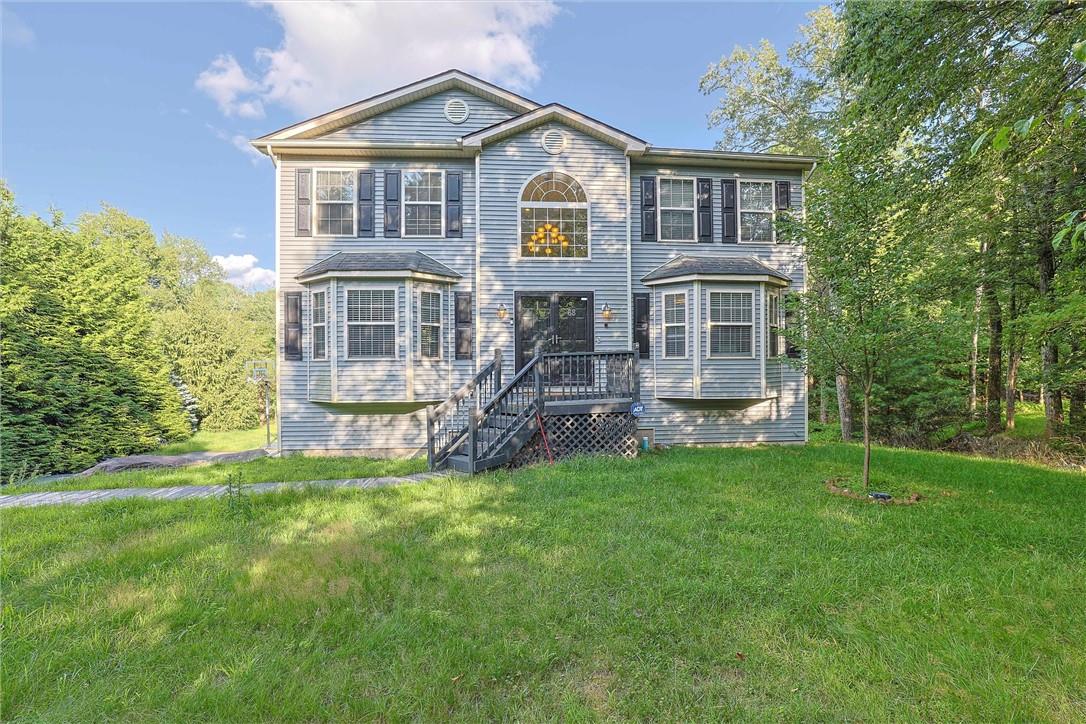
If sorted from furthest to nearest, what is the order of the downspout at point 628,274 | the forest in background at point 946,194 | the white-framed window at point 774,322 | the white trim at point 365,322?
1. the downspout at point 628,274
2. the white-framed window at point 774,322
3. the white trim at point 365,322
4. the forest in background at point 946,194

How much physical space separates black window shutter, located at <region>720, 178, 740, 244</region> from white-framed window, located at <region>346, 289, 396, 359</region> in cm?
795

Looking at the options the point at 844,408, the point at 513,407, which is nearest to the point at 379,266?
the point at 513,407

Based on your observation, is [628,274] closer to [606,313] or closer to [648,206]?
[606,313]

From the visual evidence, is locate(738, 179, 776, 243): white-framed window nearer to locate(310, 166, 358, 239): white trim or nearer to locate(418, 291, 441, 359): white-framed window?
locate(418, 291, 441, 359): white-framed window

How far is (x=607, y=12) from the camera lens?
1090 centimetres

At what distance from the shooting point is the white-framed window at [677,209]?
10.4 m

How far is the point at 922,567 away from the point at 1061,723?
5.93 feet

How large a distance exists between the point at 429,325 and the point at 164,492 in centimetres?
525

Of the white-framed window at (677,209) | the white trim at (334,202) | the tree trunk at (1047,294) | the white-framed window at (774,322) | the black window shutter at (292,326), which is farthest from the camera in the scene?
the white-framed window at (677,209)

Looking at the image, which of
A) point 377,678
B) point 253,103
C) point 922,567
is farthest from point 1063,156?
point 253,103

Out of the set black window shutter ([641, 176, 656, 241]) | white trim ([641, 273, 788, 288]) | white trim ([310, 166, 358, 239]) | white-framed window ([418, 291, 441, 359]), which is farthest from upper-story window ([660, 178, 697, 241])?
white trim ([310, 166, 358, 239])

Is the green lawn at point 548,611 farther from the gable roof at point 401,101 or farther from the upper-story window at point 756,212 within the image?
the gable roof at point 401,101

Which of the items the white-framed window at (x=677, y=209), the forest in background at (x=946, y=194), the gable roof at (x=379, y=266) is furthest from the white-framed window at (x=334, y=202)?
the forest in background at (x=946, y=194)

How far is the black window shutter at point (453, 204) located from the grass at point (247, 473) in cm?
521
